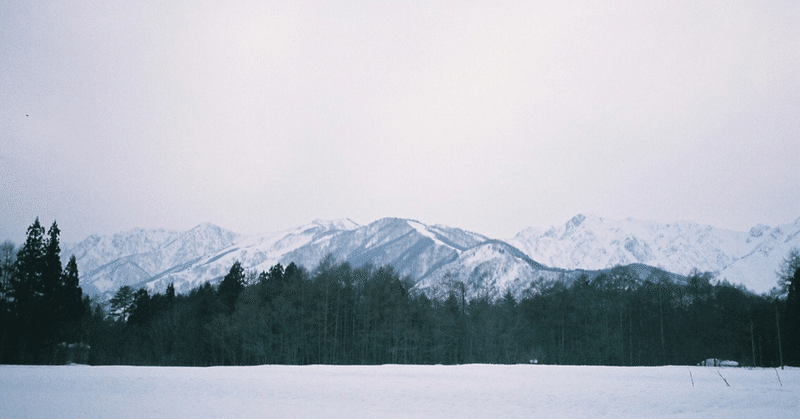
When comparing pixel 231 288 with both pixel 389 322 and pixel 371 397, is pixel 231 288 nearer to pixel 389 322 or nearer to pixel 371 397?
pixel 389 322

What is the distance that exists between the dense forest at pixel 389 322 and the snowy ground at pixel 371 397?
1196 inches

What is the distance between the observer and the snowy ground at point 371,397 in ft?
60.6

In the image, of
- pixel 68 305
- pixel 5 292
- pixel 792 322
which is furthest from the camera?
pixel 68 305

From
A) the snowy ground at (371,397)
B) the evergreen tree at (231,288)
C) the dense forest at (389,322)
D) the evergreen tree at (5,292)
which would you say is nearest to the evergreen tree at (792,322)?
the dense forest at (389,322)

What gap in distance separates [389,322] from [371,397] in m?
40.1

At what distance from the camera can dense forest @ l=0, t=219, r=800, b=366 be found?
5384cm

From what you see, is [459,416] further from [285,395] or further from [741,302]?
[741,302]

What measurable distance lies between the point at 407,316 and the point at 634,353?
30283mm

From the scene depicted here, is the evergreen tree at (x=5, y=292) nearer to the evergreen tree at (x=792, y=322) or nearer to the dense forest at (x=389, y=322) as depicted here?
the dense forest at (x=389, y=322)

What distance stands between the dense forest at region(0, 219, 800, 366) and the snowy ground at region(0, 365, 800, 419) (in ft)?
99.6

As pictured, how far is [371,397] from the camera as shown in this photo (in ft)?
73.2

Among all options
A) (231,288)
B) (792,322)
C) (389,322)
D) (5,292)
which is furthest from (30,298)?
(792,322)

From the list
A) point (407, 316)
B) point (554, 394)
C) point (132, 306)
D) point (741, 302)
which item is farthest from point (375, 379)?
point (132, 306)

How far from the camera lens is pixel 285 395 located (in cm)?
2295
